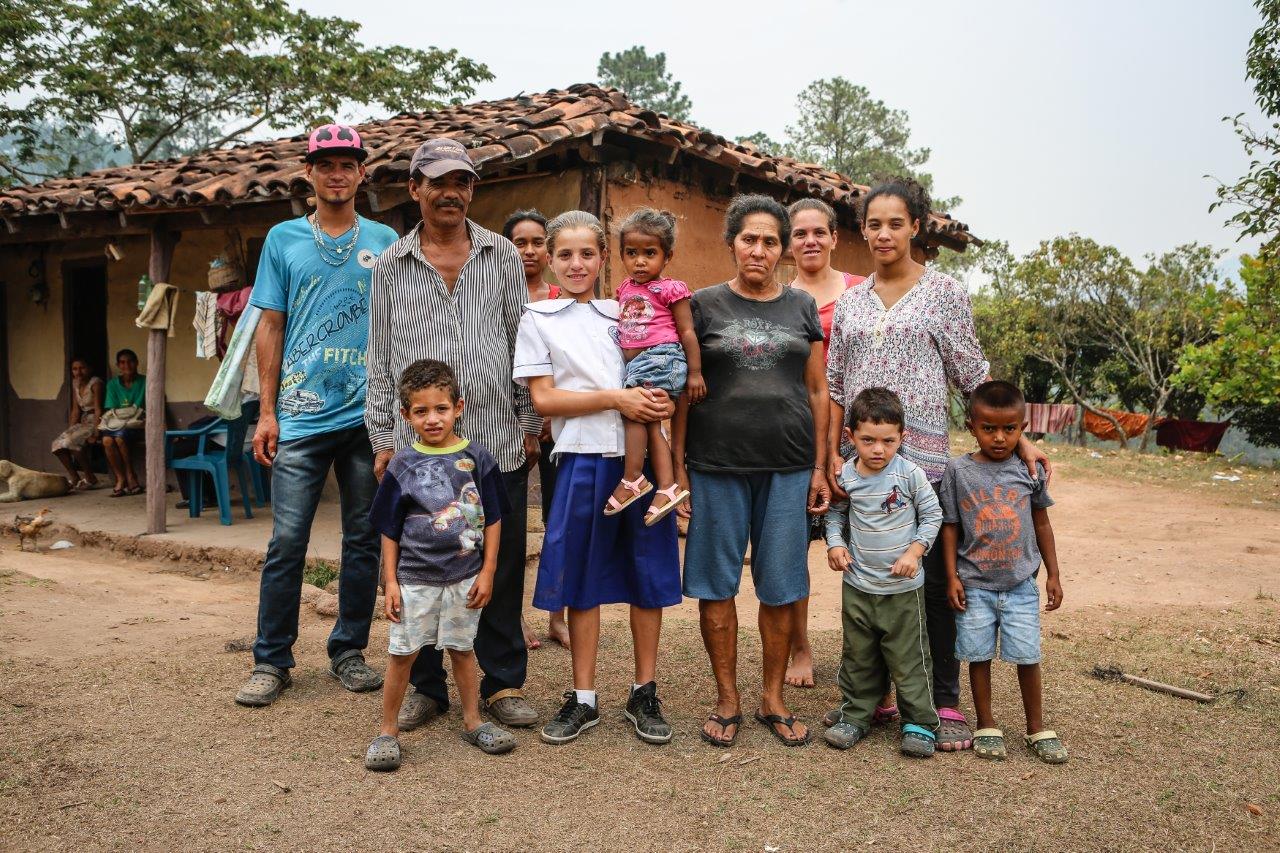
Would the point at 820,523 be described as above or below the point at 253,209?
below

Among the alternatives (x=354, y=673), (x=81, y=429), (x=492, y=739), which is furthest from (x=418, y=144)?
(x=81, y=429)

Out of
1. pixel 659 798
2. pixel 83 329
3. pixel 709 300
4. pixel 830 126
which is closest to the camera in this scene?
pixel 659 798

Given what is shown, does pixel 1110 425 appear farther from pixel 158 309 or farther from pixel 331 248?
pixel 331 248

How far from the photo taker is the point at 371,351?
10.8 ft

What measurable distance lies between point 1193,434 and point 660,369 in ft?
62.7

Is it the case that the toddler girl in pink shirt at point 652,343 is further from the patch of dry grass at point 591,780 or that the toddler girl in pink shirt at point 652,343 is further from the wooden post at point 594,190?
the wooden post at point 594,190

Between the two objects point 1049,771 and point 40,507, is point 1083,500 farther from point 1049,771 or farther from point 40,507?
point 40,507

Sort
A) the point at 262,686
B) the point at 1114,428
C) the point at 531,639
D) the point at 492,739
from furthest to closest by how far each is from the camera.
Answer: the point at 1114,428 < the point at 531,639 < the point at 262,686 < the point at 492,739

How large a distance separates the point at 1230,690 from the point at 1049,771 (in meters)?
1.42

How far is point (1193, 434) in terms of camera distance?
18.7 meters

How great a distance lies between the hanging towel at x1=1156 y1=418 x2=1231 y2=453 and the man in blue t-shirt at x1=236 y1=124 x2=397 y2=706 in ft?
63.0

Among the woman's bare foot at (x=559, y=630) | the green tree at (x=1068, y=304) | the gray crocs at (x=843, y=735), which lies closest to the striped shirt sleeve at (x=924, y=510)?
the gray crocs at (x=843, y=735)

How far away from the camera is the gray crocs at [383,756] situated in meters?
2.94

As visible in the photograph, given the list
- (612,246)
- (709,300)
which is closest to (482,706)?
(709,300)
